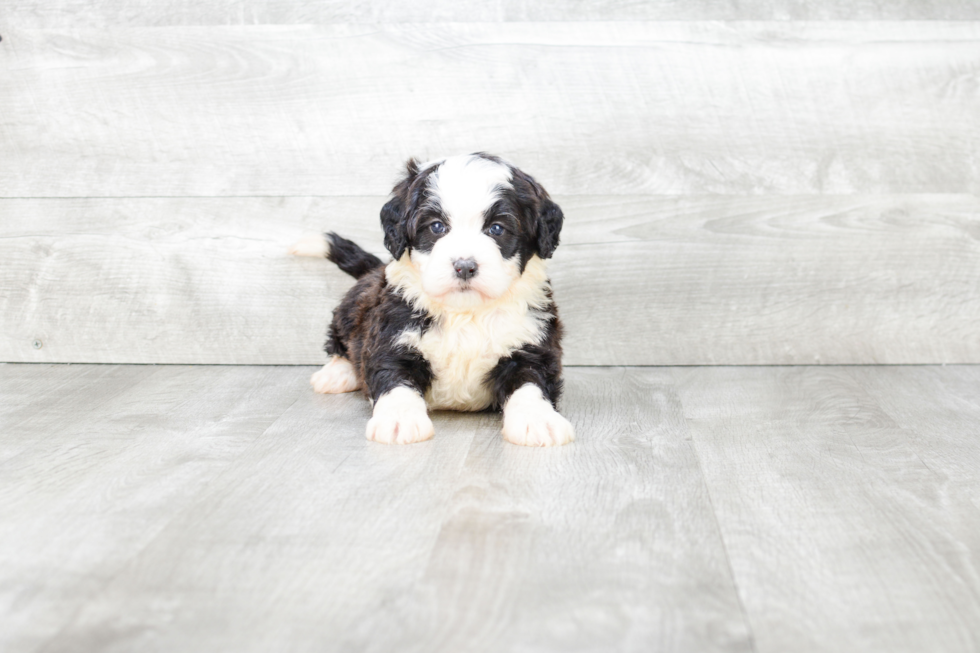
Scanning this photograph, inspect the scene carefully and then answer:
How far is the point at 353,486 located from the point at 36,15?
1976 millimetres

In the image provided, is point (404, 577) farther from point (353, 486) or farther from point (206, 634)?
point (353, 486)

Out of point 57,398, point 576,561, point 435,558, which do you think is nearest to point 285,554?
point 435,558

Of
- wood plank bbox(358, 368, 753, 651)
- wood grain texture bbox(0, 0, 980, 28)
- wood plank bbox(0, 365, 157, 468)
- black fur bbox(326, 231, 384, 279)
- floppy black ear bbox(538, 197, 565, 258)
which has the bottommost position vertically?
wood plank bbox(0, 365, 157, 468)

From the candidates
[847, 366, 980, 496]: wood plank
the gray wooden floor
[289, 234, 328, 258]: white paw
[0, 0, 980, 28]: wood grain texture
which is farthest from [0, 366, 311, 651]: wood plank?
[847, 366, 980, 496]: wood plank

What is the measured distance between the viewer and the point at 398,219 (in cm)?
204

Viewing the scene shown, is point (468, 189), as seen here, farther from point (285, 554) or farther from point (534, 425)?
point (285, 554)

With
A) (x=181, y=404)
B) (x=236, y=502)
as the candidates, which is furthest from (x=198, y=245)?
(x=236, y=502)

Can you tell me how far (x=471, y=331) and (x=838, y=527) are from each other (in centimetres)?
91

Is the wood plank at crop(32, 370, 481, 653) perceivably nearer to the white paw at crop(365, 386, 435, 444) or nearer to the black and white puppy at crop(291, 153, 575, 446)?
the white paw at crop(365, 386, 435, 444)

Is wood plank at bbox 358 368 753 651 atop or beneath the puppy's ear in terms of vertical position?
beneath

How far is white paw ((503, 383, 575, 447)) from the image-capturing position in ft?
6.17

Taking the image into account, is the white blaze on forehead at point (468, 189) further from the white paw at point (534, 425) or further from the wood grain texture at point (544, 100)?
the wood grain texture at point (544, 100)

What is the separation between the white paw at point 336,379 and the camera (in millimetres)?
2457

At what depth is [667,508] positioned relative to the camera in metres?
1.53
